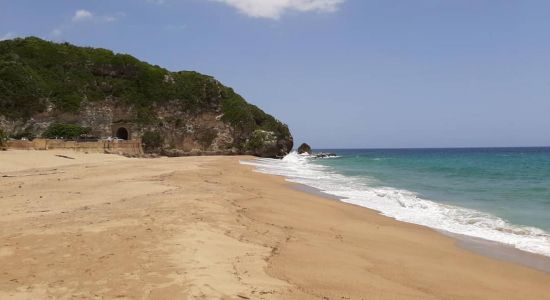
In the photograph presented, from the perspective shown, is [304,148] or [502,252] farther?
[304,148]

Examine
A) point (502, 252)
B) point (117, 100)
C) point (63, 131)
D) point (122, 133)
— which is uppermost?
point (117, 100)

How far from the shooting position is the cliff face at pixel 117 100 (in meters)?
58.9

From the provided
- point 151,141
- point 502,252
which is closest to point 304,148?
point 151,141

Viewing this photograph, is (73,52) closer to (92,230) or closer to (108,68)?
(108,68)

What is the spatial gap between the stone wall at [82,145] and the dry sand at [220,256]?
3006cm

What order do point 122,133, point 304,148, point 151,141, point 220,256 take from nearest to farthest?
1. point 220,256
2. point 151,141
3. point 122,133
4. point 304,148

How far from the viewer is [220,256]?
6.36m

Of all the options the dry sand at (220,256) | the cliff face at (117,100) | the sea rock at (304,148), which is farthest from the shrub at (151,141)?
the sea rock at (304,148)

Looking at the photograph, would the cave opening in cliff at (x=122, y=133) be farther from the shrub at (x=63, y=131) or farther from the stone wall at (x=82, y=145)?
the stone wall at (x=82, y=145)

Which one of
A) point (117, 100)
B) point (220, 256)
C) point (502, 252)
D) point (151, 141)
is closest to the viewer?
point (220, 256)

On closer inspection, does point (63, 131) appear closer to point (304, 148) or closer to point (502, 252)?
point (502, 252)

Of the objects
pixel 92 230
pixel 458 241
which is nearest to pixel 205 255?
pixel 92 230

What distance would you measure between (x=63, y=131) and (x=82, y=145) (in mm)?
12589

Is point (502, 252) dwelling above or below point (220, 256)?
below
